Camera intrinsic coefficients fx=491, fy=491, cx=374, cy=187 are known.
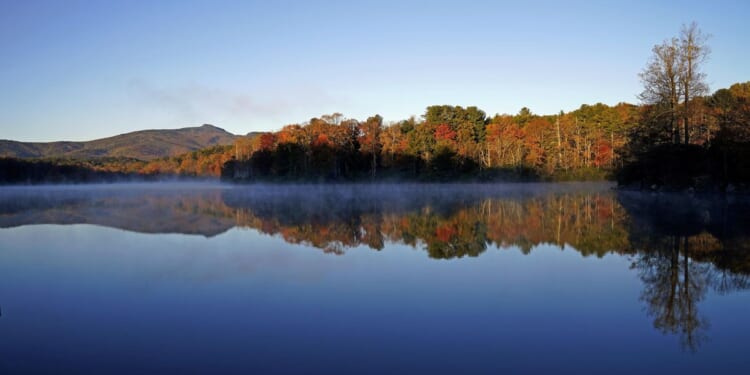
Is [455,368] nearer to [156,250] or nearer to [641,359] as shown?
[641,359]

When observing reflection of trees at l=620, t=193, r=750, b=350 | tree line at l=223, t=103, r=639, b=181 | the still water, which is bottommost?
the still water

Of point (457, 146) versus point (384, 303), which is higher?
point (457, 146)

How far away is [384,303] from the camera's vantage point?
185 inches

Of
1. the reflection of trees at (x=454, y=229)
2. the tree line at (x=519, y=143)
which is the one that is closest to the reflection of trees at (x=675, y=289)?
the reflection of trees at (x=454, y=229)

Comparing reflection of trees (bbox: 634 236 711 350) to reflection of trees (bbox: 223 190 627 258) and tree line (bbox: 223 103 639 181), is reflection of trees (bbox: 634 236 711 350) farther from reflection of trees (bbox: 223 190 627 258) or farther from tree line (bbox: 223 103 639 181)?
tree line (bbox: 223 103 639 181)

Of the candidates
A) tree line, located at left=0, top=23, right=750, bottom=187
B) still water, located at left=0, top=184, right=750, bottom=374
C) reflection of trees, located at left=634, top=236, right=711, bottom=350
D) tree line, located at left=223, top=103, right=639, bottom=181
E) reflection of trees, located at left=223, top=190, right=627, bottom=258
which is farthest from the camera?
tree line, located at left=223, top=103, right=639, bottom=181

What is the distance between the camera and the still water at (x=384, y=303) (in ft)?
10.9

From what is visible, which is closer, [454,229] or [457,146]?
[454,229]

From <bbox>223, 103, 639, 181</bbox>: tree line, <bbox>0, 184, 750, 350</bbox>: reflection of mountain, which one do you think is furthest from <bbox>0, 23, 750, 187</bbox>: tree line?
<bbox>0, 184, 750, 350</bbox>: reflection of mountain

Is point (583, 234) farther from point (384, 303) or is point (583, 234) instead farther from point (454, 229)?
point (384, 303)

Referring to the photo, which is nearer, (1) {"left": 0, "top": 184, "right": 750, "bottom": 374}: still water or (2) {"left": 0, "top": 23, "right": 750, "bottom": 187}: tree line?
(1) {"left": 0, "top": 184, "right": 750, "bottom": 374}: still water

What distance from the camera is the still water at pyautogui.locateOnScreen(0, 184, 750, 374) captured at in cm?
331

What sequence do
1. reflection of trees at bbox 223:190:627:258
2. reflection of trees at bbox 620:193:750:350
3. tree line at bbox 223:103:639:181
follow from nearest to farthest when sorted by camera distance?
reflection of trees at bbox 620:193:750:350 → reflection of trees at bbox 223:190:627:258 → tree line at bbox 223:103:639:181

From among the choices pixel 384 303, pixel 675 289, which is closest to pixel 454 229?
pixel 675 289
